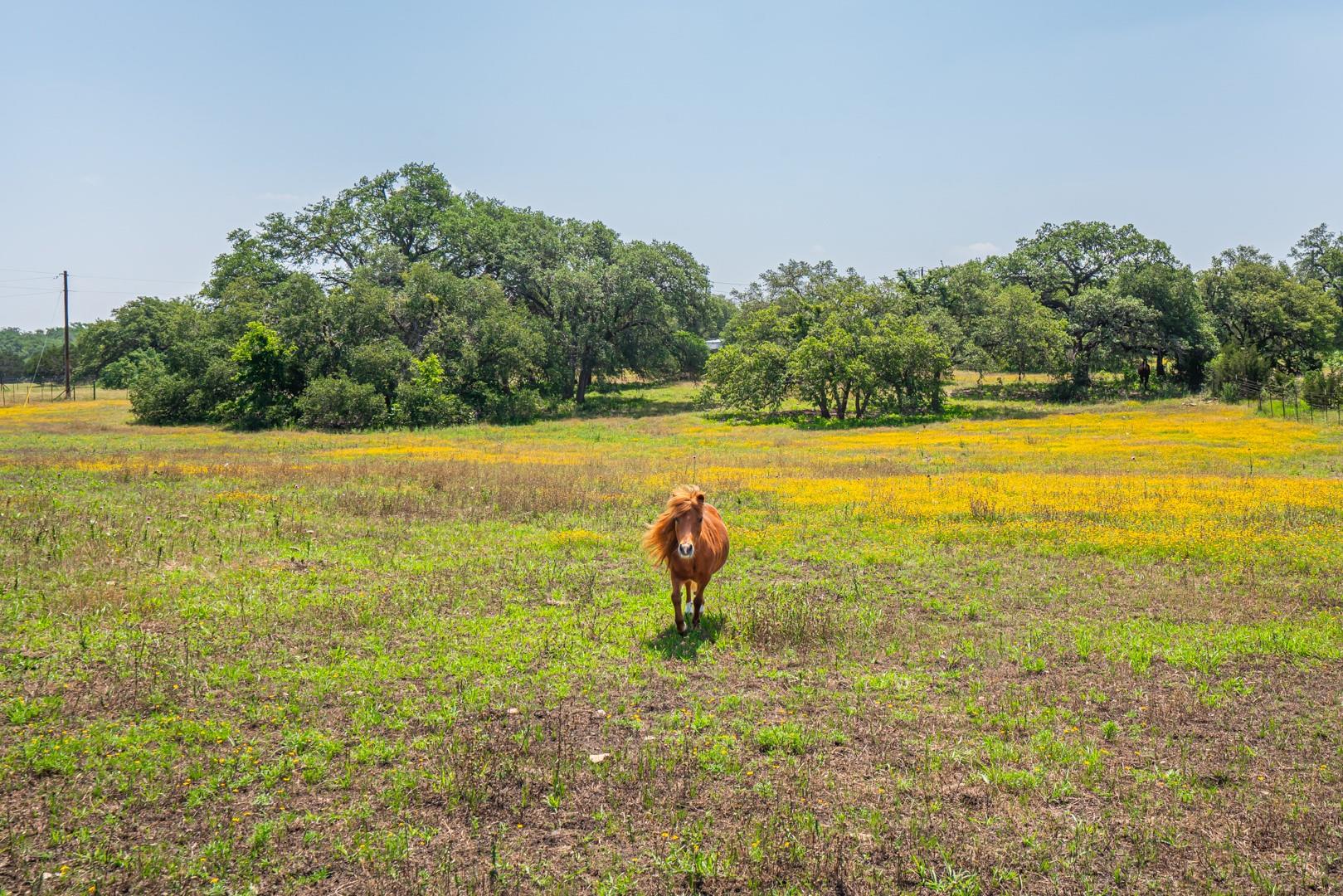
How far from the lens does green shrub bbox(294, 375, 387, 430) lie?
46.9 meters

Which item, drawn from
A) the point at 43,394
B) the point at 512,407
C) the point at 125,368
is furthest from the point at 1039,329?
the point at 43,394

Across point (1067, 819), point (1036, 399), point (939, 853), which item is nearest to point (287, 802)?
point (939, 853)

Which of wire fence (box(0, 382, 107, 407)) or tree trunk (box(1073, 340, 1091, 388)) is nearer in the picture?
tree trunk (box(1073, 340, 1091, 388))

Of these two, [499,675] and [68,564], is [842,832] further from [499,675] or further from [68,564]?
[68,564]

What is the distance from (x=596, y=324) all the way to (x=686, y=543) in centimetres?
5255

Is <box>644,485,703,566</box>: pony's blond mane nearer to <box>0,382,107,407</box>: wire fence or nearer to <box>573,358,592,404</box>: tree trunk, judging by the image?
<box>573,358,592,404</box>: tree trunk

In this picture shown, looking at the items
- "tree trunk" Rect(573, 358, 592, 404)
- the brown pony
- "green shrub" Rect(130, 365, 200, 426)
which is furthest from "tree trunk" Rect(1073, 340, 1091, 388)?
"green shrub" Rect(130, 365, 200, 426)

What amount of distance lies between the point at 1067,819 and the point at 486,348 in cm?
5096

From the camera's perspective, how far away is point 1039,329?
55.6 meters

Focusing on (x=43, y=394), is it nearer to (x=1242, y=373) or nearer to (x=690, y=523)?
(x=690, y=523)

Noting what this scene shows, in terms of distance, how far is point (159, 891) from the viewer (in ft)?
16.7

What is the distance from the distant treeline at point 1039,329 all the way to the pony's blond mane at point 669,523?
43.2 meters

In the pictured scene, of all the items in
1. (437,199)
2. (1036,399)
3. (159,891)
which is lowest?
(159,891)

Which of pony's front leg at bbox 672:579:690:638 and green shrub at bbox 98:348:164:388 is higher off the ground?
green shrub at bbox 98:348:164:388
